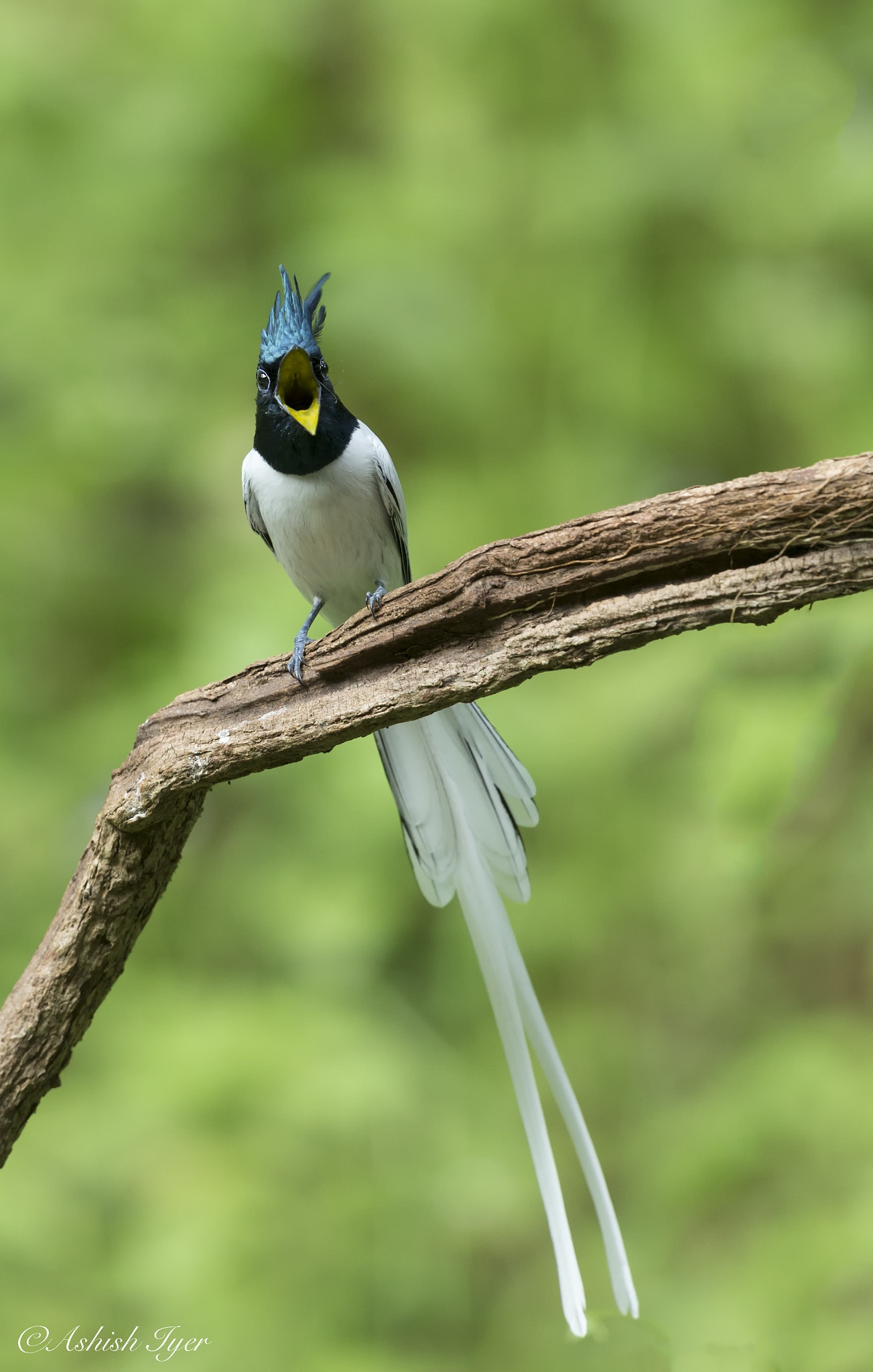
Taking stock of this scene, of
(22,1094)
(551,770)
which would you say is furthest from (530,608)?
(551,770)

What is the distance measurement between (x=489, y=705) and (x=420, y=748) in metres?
0.60

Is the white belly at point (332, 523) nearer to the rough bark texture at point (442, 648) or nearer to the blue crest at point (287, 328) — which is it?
the blue crest at point (287, 328)

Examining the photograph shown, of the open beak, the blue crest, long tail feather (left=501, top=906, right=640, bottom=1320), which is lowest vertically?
long tail feather (left=501, top=906, right=640, bottom=1320)

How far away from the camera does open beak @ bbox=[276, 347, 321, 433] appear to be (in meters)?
1.94

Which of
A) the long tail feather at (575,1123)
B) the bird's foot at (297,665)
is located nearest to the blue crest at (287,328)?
the bird's foot at (297,665)

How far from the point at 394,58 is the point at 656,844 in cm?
212

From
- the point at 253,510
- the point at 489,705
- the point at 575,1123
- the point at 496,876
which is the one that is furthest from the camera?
the point at 489,705

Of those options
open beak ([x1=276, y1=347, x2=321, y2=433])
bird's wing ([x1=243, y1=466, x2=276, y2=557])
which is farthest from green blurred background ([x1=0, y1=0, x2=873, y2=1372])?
open beak ([x1=276, y1=347, x2=321, y2=433])

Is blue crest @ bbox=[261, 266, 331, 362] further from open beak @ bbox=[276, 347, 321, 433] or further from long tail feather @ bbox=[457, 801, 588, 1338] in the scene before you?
long tail feather @ bbox=[457, 801, 588, 1338]

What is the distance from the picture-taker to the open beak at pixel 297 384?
6.36ft

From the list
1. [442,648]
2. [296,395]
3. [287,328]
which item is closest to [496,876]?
[442,648]

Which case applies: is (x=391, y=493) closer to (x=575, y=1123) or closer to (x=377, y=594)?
(x=377, y=594)

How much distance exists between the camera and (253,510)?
2.32 m

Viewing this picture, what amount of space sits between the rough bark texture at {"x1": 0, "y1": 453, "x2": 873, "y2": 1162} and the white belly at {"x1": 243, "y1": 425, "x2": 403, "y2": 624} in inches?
24.0
